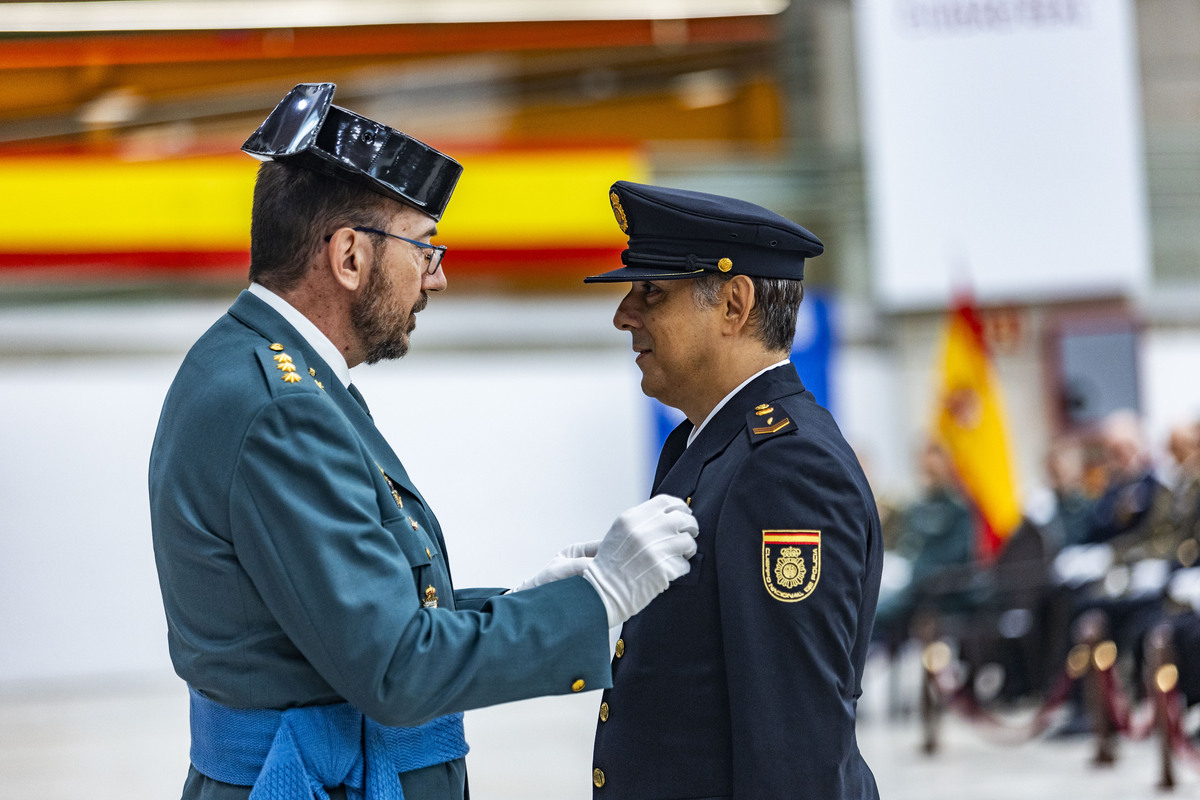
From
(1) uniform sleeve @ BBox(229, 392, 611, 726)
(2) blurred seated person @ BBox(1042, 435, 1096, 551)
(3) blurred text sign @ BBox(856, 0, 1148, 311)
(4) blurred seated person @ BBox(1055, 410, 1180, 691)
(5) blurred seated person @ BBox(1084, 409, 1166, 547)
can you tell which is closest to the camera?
(1) uniform sleeve @ BBox(229, 392, 611, 726)

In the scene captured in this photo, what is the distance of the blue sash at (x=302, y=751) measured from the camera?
1.42 m

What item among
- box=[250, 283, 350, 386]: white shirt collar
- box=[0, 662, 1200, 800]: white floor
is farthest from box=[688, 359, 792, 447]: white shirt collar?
box=[0, 662, 1200, 800]: white floor

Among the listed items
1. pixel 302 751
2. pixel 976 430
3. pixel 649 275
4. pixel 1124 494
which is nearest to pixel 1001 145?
pixel 976 430

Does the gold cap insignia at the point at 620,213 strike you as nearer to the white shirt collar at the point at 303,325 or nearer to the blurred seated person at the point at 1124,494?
the white shirt collar at the point at 303,325

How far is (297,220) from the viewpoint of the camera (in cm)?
153

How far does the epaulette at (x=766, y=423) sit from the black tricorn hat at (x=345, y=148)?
1.67 ft

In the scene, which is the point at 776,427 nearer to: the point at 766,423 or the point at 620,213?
the point at 766,423

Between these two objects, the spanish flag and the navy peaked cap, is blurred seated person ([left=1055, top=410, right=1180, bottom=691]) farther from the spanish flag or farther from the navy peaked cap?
the navy peaked cap

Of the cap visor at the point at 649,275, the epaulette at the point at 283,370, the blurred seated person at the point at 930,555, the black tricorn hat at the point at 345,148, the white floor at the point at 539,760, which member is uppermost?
the black tricorn hat at the point at 345,148

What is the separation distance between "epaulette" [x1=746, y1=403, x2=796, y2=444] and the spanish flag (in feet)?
22.8

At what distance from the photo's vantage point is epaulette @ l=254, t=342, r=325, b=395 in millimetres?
1422

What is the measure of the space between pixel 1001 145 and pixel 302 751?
31.6 feet

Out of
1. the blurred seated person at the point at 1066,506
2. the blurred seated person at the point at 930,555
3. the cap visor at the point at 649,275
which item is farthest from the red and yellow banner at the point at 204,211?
the cap visor at the point at 649,275

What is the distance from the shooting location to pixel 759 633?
1.54 meters
